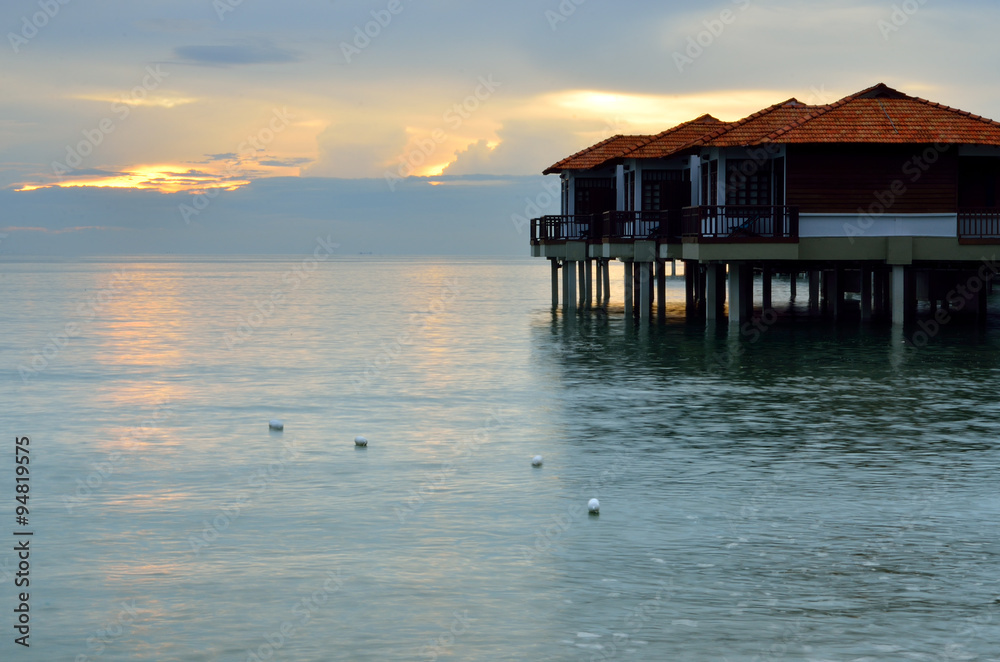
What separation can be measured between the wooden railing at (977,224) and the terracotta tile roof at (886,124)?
1792 millimetres

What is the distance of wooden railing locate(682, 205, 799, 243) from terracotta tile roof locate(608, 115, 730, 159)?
25.6 ft

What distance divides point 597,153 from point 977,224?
17714 mm

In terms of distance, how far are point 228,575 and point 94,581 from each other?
111 cm

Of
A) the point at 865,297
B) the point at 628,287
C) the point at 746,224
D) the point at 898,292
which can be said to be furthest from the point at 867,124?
the point at 628,287

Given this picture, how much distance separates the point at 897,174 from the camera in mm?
31875

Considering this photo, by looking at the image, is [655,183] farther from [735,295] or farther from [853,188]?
[853,188]

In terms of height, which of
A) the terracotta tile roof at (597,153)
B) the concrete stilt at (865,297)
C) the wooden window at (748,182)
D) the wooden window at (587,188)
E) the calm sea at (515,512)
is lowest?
the calm sea at (515,512)

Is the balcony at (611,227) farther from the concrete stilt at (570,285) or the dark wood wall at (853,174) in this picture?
the dark wood wall at (853,174)

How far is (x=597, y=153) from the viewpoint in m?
47.1

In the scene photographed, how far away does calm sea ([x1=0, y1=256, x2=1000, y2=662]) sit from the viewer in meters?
9.15

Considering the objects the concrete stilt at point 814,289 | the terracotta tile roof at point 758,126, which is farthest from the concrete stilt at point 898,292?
the concrete stilt at point 814,289

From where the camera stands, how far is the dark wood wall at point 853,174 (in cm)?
3177

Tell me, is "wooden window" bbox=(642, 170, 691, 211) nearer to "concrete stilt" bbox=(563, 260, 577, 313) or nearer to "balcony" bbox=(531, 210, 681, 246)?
"balcony" bbox=(531, 210, 681, 246)

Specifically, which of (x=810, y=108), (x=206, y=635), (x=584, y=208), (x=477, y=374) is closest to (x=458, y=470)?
(x=206, y=635)
